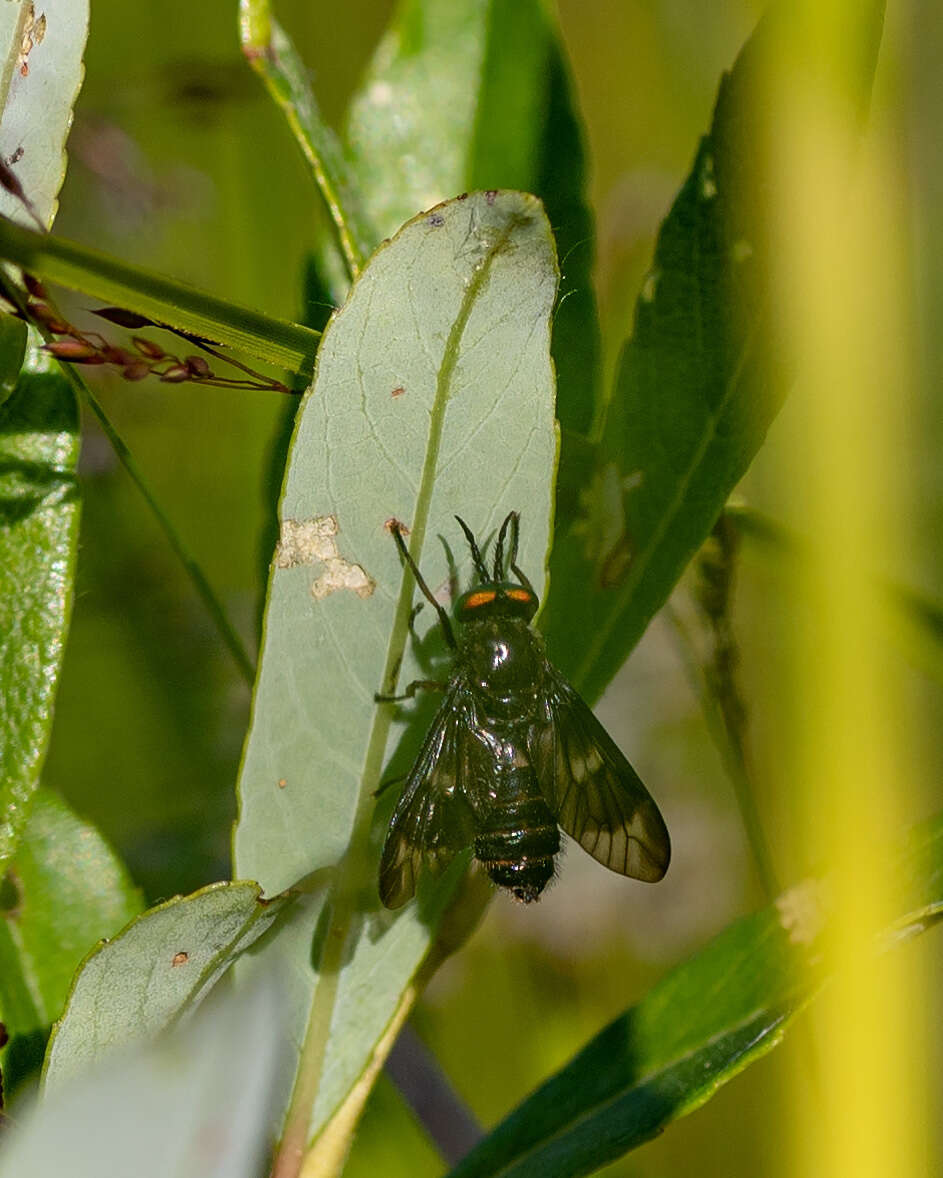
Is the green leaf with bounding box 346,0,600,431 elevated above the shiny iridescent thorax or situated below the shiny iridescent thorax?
above

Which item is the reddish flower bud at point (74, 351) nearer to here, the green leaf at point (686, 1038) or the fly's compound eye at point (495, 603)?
the fly's compound eye at point (495, 603)

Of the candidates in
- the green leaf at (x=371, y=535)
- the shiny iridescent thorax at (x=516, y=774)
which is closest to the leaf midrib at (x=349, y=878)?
the green leaf at (x=371, y=535)

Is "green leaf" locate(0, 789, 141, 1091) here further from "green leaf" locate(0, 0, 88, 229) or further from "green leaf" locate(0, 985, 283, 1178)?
"green leaf" locate(0, 985, 283, 1178)

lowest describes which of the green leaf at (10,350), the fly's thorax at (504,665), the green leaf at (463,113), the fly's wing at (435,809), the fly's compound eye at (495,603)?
the fly's wing at (435,809)

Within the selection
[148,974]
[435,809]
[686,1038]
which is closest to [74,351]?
[148,974]

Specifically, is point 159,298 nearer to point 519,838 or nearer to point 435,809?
point 435,809

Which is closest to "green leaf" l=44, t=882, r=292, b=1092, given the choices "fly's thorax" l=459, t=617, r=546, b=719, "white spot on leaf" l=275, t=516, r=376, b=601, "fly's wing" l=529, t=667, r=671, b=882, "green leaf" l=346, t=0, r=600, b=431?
"white spot on leaf" l=275, t=516, r=376, b=601
